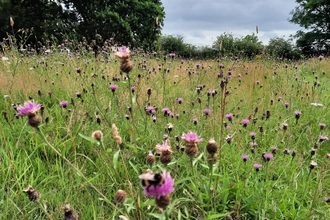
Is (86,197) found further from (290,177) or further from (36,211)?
(290,177)

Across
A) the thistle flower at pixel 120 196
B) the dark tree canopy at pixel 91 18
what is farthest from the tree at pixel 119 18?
the thistle flower at pixel 120 196

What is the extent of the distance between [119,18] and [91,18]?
1.98 m

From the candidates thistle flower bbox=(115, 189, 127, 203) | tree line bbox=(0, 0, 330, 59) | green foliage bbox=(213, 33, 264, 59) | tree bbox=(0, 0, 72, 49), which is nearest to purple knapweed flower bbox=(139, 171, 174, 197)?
thistle flower bbox=(115, 189, 127, 203)

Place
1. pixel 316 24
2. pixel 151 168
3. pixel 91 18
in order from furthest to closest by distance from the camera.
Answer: pixel 316 24
pixel 91 18
pixel 151 168

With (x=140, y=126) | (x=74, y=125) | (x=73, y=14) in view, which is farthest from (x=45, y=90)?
(x=73, y=14)

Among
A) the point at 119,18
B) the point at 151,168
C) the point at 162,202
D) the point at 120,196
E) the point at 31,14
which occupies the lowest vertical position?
the point at 151,168

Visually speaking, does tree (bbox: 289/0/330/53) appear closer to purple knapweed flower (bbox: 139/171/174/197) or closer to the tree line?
the tree line

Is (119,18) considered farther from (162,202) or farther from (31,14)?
(162,202)

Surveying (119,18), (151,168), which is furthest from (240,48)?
(151,168)

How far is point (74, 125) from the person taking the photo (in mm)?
2338

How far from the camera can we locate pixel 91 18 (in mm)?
15422

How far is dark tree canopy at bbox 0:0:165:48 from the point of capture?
1466 cm

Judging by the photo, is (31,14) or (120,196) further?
(31,14)

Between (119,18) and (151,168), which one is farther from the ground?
(119,18)
